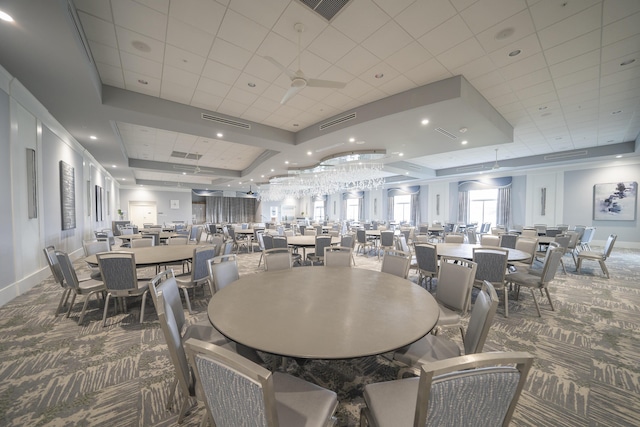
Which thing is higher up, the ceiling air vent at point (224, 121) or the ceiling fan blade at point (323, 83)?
the ceiling air vent at point (224, 121)

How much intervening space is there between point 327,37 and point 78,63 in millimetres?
3228

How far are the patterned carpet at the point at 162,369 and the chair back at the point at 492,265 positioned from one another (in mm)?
557

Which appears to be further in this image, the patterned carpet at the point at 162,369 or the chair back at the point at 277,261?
the chair back at the point at 277,261

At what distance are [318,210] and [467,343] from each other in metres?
22.3

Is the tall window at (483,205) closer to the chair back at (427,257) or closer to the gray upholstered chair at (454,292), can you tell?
the chair back at (427,257)

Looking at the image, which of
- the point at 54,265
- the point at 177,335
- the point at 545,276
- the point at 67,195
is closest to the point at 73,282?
the point at 54,265

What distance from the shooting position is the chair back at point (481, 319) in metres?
1.40

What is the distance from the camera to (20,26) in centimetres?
254

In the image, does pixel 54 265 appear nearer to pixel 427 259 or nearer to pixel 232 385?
pixel 232 385

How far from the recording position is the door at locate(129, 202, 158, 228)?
17311 mm

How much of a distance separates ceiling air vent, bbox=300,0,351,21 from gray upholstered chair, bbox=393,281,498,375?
3058mm

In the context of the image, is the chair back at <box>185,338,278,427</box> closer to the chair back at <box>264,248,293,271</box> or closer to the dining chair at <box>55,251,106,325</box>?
the chair back at <box>264,248,293,271</box>

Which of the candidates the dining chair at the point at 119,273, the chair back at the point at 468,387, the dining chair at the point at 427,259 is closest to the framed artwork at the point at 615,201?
the dining chair at the point at 427,259

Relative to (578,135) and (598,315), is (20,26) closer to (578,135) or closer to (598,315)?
(598,315)
